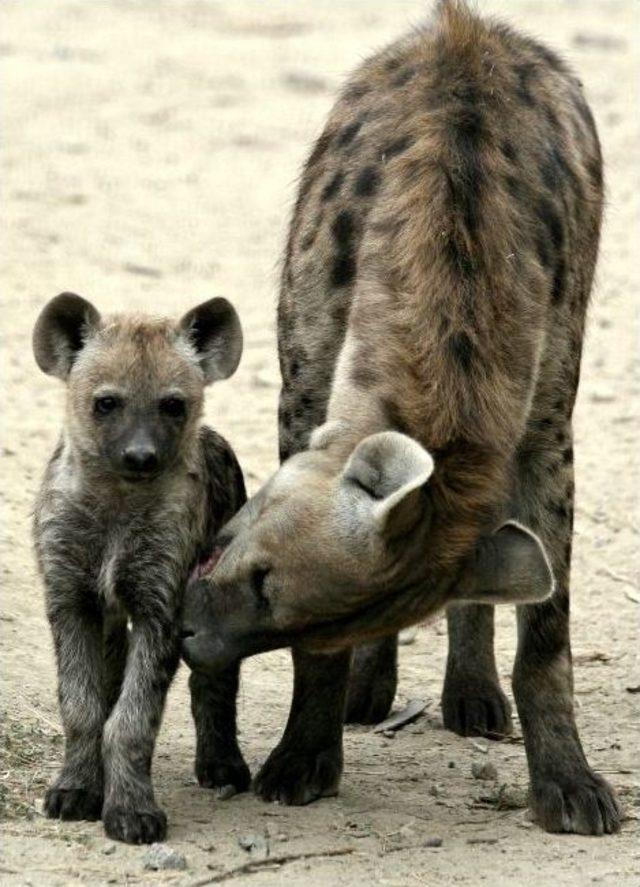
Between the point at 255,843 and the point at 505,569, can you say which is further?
the point at 255,843

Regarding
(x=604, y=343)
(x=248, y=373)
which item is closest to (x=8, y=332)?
(x=248, y=373)

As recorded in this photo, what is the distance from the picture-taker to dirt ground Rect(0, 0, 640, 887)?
5285 mm

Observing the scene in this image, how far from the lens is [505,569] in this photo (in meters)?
4.83

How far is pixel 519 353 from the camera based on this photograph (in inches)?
198

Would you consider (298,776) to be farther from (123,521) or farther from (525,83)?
(525,83)

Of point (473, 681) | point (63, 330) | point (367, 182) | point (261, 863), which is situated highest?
point (367, 182)

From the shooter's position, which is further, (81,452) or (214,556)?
(81,452)

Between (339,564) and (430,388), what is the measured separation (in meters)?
0.47

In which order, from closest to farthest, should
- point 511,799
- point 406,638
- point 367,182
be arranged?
1. point 367,182
2. point 511,799
3. point 406,638

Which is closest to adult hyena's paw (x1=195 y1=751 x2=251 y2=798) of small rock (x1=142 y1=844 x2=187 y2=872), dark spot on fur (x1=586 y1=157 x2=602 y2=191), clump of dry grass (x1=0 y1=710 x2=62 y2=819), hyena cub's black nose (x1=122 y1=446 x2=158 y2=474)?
clump of dry grass (x1=0 y1=710 x2=62 y2=819)

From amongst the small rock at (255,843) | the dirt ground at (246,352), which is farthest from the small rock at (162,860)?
the small rock at (255,843)

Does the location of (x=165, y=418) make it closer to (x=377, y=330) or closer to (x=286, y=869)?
(x=377, y=330)

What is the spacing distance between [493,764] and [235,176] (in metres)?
7.10

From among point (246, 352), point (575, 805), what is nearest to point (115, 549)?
point (575, 805)
